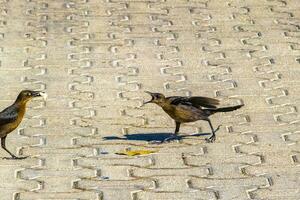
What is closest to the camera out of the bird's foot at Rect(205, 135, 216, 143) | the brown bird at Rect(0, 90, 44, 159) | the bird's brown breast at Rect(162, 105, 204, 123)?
the brown bird at Rect(0, 90, 44, 159)

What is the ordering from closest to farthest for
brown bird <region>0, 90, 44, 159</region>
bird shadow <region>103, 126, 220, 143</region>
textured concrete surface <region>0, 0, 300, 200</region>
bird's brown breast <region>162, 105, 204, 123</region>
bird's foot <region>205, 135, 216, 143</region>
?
textured concrete surface <region>0, 0, 300, 200</region>, brown bird <region>0, 90, 44, 159</region>, bird's brown breast <region>162, 105, 204, 123</region>, bird's foot <region>205, 135, 216, 143</region>, bird shadow <region>103, 126, 220, 143</region>

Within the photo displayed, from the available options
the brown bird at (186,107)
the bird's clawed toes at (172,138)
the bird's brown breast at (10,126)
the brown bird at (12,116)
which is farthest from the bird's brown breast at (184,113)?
the bird's brown breast at (10,126)

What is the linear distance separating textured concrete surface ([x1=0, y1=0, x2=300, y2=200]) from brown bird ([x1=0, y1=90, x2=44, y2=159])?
249 mm

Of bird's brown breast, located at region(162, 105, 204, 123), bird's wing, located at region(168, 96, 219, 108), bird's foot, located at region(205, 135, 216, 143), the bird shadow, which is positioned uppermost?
bird's wing, located at region(168, 96, 219, 108)

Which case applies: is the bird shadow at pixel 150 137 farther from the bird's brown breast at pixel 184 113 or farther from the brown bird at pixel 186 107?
the bird's brown breast at pixel 184 113

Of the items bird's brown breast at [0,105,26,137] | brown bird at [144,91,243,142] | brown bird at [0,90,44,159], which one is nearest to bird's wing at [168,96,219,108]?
brown bird at [144,91,243,142]

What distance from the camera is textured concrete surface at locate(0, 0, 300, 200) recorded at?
9328 millimetres

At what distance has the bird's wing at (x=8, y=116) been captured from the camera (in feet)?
31.8

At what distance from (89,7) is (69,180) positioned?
6.50m

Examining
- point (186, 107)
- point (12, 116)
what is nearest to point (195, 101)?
point (186, 107)

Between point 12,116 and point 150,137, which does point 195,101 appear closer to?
point 150,137

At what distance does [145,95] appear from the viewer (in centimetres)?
1188

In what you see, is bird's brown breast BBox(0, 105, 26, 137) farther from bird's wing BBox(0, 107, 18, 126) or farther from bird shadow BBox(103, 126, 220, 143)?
bird shadow BBox(103, 126, 220, 143)

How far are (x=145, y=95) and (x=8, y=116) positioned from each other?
2.45m
